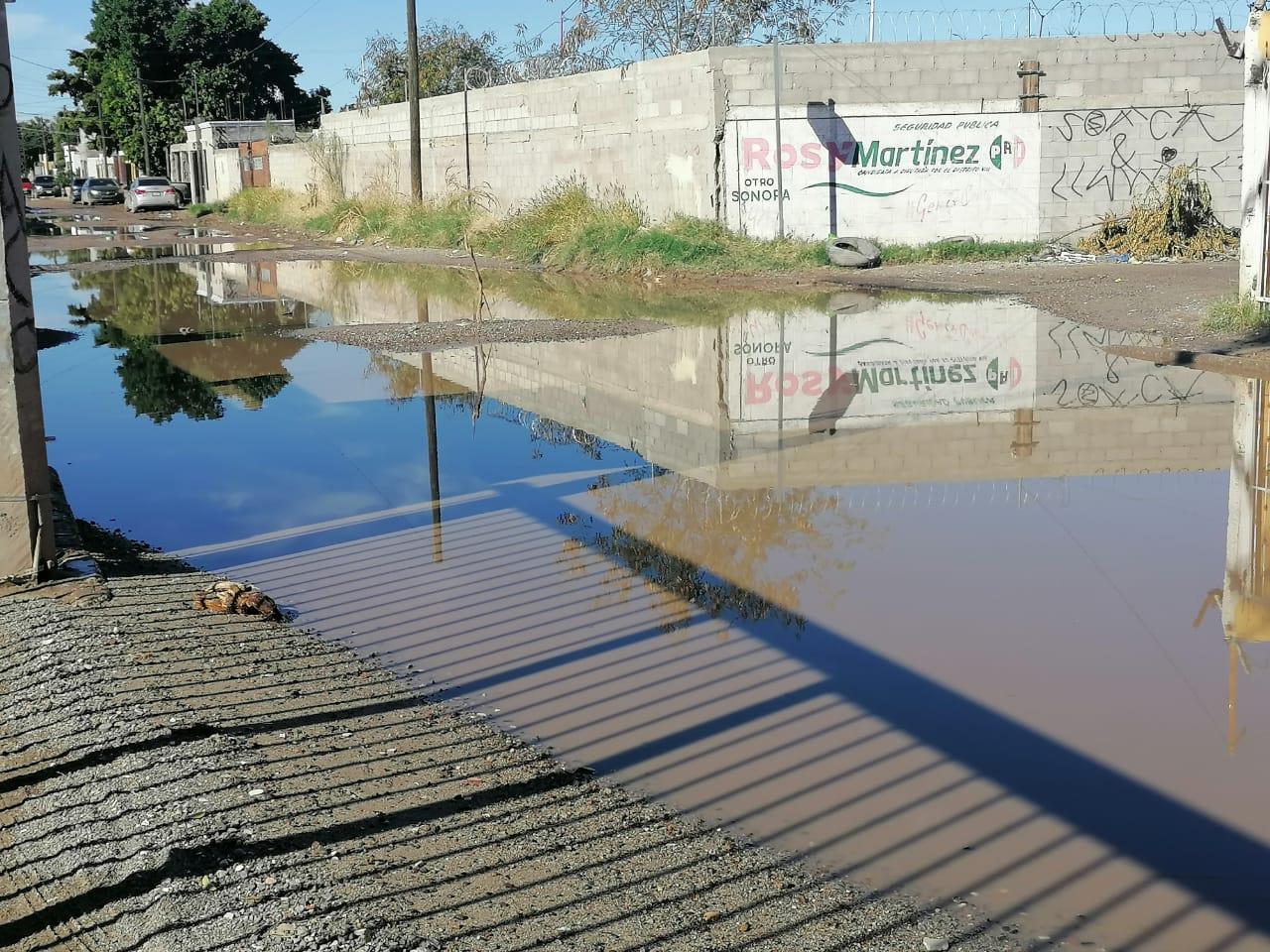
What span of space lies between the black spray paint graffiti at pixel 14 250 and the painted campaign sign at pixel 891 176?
64.7 feet

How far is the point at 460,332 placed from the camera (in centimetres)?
1730

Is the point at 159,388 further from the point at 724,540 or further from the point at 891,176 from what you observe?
the point at 891,176

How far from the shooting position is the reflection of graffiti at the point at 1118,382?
1180cm

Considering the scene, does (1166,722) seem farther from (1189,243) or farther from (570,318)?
(1189,243)

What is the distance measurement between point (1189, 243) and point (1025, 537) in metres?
18.9

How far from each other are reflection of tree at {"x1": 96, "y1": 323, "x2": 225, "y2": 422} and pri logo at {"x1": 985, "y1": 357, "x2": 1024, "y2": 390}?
752cm

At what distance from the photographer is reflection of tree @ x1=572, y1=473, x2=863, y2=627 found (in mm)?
7043

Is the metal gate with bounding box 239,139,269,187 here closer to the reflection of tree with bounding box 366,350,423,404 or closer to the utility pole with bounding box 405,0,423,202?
the utility pole with bounding box 405,0,423,202

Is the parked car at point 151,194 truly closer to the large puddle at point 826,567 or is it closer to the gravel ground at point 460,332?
the gravel ground at point 460,332

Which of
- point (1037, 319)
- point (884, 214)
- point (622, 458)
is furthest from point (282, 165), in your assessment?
point (622, 458)

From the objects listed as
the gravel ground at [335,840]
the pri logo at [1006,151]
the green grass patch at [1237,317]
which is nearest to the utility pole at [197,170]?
the pri logo at [1006,151]

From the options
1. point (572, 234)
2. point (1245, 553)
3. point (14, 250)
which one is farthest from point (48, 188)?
point (1245, 553)

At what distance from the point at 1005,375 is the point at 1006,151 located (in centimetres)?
1383

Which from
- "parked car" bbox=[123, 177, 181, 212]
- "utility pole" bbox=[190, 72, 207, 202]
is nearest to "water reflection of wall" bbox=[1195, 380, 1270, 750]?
"parked car" bbox=[123, 177, 181, 212]
